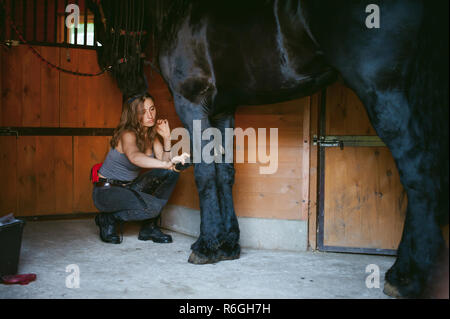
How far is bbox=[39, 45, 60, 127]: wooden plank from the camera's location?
434 cm

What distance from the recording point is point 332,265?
3.06m

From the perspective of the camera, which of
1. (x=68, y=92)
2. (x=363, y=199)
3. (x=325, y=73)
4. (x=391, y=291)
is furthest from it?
(x=68, y=92)

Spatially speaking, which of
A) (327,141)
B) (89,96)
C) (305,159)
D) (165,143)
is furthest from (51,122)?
(327,141)

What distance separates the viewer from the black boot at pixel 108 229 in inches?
142

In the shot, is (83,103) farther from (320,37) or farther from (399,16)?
(399,16)

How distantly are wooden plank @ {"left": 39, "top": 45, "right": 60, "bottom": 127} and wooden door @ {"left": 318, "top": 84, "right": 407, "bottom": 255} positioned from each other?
2560 mm

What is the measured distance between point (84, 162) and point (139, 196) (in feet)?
3.98

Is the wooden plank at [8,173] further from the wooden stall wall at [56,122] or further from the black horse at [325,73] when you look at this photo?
the black horse at [325,73]

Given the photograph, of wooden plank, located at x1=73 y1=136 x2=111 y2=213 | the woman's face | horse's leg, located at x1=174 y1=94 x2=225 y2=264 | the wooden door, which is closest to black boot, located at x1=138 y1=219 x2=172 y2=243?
horse's leg, located at x1=174 y1=94 x2=225 y2=264

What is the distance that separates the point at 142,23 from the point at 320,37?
1717 mm

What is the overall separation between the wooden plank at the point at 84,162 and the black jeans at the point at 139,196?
98 cm

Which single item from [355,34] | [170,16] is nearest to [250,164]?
[170,16]

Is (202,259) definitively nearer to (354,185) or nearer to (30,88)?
(354,185)

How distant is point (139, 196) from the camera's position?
363 cm
